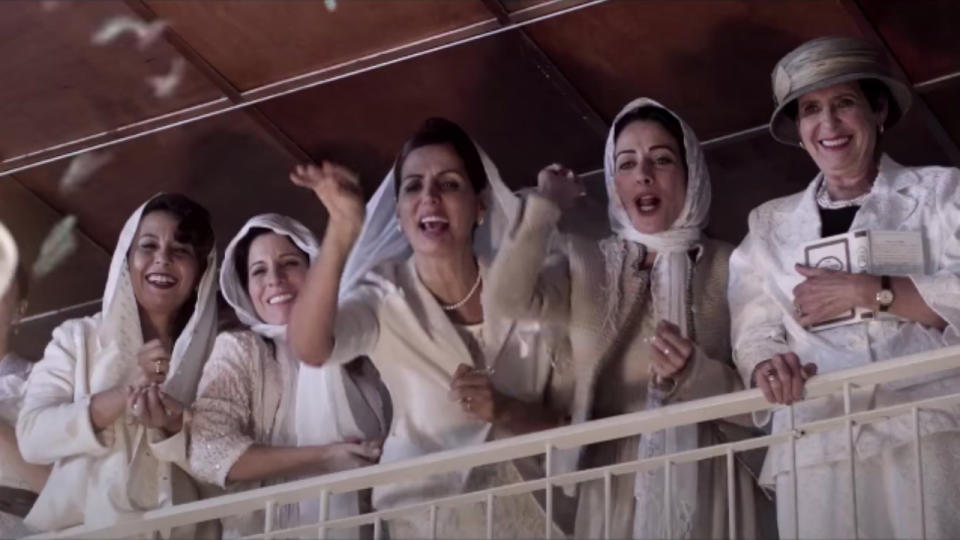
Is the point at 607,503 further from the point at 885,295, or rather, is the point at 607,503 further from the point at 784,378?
the point at 885,295

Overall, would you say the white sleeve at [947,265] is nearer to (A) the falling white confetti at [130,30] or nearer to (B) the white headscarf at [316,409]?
(B) the white headscarf at [316,409]

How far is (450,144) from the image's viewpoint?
16.5 ft

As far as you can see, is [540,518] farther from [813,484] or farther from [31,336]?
[31,336]

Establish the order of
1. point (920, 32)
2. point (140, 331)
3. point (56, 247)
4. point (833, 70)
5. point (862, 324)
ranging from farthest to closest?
point (56, 247) → point (920, 32) → point (140, 331) → point (833, 70) → point (862, 324)

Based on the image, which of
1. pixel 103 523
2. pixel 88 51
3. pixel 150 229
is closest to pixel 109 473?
pixel 103 523

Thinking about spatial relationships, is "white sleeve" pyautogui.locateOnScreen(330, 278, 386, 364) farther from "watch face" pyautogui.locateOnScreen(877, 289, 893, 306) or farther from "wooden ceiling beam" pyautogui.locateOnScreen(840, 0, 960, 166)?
"wooden ceiling beam" pyautogui.locateOnScreen(840, 0, 960, 166)

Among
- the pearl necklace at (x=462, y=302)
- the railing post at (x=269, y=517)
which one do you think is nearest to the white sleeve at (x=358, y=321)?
the pearl necklace at (x=462, y=302)

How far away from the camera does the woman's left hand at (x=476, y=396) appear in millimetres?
4617

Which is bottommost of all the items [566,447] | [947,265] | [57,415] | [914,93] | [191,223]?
[566,447]

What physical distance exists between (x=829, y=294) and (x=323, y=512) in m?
1.03

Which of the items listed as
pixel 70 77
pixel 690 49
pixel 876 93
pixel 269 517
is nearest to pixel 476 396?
pixel 269 517

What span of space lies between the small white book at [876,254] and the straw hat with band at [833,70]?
0.35 meters

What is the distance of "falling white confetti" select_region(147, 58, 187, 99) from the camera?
6.18 m

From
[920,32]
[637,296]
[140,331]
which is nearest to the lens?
[637,296]
